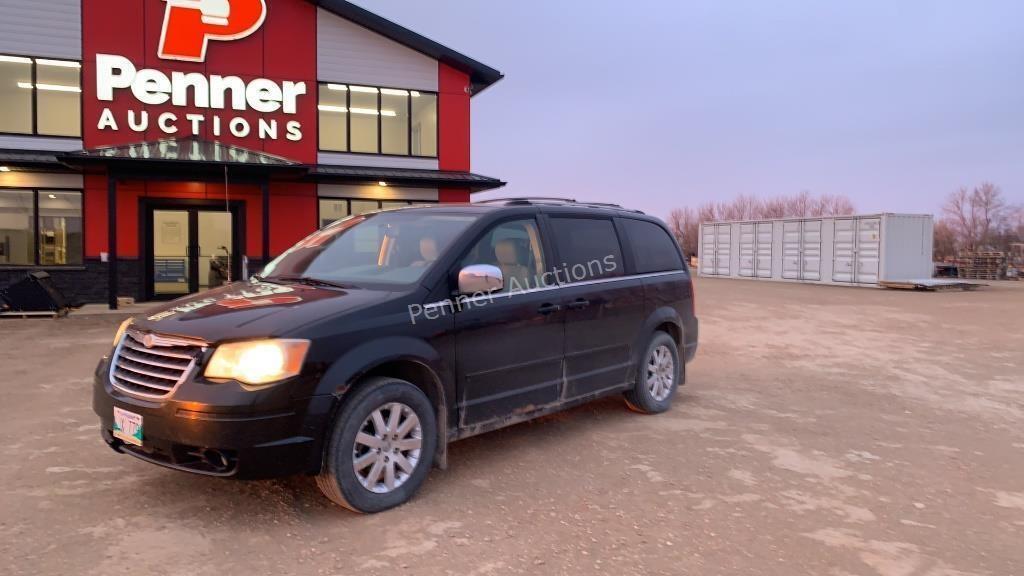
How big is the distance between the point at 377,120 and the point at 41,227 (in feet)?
29.4

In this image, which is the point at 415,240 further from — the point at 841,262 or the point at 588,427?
the point at 841,262

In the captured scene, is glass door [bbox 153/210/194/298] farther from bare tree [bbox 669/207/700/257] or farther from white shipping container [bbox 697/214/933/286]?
bare tree [bbox 669/207/700/257]

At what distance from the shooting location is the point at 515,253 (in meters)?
5.07

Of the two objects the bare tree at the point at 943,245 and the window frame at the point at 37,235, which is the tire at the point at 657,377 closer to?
the window frame at the point at 37,235

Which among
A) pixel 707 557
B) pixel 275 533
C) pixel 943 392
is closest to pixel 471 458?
pixel 275 533

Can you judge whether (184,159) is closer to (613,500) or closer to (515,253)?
(515,253)

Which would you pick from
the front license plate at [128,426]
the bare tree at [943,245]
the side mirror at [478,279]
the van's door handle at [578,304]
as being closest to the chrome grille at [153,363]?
the front license plate at [128,426]

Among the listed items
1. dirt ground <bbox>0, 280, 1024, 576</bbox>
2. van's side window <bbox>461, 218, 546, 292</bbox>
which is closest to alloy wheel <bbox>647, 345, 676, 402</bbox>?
dirt ground <bbox>0, 280, 1024, 576</bbox>

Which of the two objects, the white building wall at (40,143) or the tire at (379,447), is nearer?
the tire at (379,447)

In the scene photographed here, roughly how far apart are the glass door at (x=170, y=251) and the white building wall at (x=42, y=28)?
4405 mm

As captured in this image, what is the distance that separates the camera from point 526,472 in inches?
183

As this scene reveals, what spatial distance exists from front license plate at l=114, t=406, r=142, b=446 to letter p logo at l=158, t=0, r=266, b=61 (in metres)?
16.6

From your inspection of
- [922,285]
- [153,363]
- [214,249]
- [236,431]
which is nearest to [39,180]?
[214,249]

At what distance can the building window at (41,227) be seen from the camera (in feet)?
55.6
